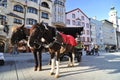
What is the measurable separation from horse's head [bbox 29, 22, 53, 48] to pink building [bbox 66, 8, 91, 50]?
185 feet

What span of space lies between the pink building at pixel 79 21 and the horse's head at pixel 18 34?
55625mm

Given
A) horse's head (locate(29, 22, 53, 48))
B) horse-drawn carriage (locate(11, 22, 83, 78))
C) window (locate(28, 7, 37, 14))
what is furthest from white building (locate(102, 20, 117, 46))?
horse's head (locate(29, 22, 53, 48))

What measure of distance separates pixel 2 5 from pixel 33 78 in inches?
1461

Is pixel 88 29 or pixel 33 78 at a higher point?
pixel 88 29

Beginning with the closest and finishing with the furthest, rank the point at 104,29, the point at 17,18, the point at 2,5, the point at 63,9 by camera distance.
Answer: the point at 2,5, the point at 17,18, the point at 63,9, the point at 104,29

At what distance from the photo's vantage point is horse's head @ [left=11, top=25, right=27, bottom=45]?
9008 millimetres

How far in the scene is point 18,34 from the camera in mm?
9078

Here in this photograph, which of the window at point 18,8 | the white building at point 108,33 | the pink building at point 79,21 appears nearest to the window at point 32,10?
the window at point 18,8

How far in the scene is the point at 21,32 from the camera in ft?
30.0

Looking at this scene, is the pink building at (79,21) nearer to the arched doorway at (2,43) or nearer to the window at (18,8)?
the window at (18,8)

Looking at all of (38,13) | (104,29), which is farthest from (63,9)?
(104,29)

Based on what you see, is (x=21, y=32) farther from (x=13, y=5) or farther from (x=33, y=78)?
(x=13, y=5)

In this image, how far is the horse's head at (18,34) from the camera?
29.6 feet

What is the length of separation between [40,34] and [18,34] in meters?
1.47
